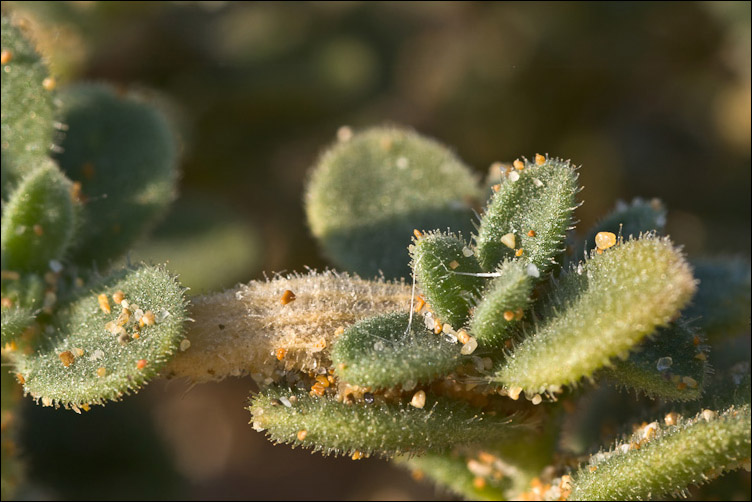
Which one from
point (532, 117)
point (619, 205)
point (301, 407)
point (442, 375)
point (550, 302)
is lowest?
point (301, 407)

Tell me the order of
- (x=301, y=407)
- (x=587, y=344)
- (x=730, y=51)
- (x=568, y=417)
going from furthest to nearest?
(x=730, y=51) < (x=568, y=417) < (x=301, y=407) < (x=587, y=344)

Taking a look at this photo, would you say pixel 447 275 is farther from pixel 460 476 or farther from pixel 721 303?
pixel 721 303

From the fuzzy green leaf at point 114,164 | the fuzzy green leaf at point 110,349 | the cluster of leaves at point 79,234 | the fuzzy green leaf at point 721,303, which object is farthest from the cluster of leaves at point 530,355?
the fuzzy green leaf at point 114,164

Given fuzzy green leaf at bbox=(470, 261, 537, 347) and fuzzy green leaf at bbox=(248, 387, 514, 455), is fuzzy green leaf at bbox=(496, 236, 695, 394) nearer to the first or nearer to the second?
fuzzy green leaf at bbox=(470, 261, 537, 347)

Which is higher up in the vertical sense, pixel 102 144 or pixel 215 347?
pixel 102 144

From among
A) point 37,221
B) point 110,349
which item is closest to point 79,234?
point 37,221

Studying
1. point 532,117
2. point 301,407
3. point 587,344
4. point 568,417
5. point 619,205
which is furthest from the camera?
point 532,117

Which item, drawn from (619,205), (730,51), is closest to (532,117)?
(730,51)

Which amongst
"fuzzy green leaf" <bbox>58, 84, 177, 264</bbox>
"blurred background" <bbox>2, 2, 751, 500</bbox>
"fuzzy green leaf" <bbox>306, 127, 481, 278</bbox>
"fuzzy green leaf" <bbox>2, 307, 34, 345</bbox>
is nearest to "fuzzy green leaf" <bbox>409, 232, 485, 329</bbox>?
"fuzzy green leaf" <bbox>306, 127, 481, 278</bbox>

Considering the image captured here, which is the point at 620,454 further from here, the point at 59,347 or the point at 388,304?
the point at 59,347
